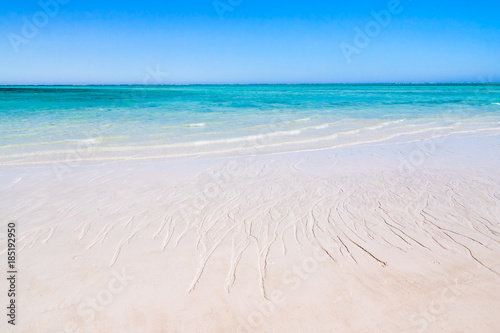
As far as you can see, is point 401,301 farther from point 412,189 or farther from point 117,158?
point 117,158

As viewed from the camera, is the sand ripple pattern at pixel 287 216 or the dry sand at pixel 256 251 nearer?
the dry sand at pixel 256 251

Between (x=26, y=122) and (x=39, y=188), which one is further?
(x=26, y=122)

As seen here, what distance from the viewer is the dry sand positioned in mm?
3029

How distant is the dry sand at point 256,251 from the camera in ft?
9.94

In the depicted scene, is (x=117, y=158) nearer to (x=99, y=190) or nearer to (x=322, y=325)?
(x=99, y=190)

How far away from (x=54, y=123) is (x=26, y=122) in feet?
4.87

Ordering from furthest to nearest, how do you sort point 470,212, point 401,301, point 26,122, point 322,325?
1. point 26,122
2. point 470,212
3. point 401,301
4. point 322,325

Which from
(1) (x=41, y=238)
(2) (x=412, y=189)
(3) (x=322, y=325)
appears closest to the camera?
(3) (x=322, y=325)

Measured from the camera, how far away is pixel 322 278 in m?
3.55

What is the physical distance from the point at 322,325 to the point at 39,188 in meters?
6.40

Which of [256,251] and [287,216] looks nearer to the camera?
[256,251]

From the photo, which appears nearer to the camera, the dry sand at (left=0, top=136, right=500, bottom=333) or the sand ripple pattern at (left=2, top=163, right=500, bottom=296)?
the dry sand at (left=0, top=136, right=500, bottom=333)

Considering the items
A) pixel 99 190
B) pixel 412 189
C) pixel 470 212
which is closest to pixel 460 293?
pixel 470 212

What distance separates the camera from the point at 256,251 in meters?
4.10
